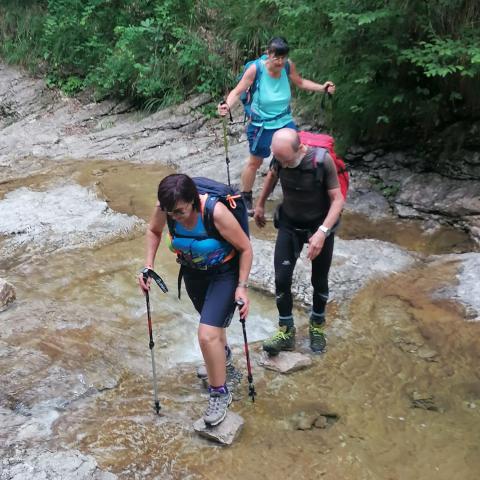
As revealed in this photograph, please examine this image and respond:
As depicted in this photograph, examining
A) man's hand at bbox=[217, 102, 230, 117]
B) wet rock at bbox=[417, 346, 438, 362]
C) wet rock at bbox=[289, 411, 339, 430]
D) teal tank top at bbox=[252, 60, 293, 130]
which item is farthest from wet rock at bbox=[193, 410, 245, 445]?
teal tank top at bbox=[252, 60, 293, 130]

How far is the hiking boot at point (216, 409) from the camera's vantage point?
13.1 feet

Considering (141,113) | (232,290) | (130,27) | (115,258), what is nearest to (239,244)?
(232,290)

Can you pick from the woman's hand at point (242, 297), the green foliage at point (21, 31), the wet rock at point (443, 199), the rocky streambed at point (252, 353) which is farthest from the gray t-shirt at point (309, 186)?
the green foliage at point (21, 31)

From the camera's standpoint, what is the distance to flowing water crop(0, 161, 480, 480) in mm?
3846

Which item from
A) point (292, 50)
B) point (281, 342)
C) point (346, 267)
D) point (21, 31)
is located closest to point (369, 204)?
point (346, 267)

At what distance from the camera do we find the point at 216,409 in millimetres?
4016

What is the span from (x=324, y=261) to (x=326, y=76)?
4.25 m

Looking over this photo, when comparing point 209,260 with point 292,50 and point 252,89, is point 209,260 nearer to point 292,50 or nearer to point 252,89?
point 252,89

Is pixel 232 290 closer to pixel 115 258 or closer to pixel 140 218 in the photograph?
pixel 115 258

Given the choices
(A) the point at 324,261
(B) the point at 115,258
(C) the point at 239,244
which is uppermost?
(C) the point at 239,244

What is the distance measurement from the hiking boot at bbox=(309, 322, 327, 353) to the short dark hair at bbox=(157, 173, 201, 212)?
6.79 ft

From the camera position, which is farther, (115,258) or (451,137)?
(451,137)

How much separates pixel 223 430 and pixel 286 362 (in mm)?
1033

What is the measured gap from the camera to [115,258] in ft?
22.2
